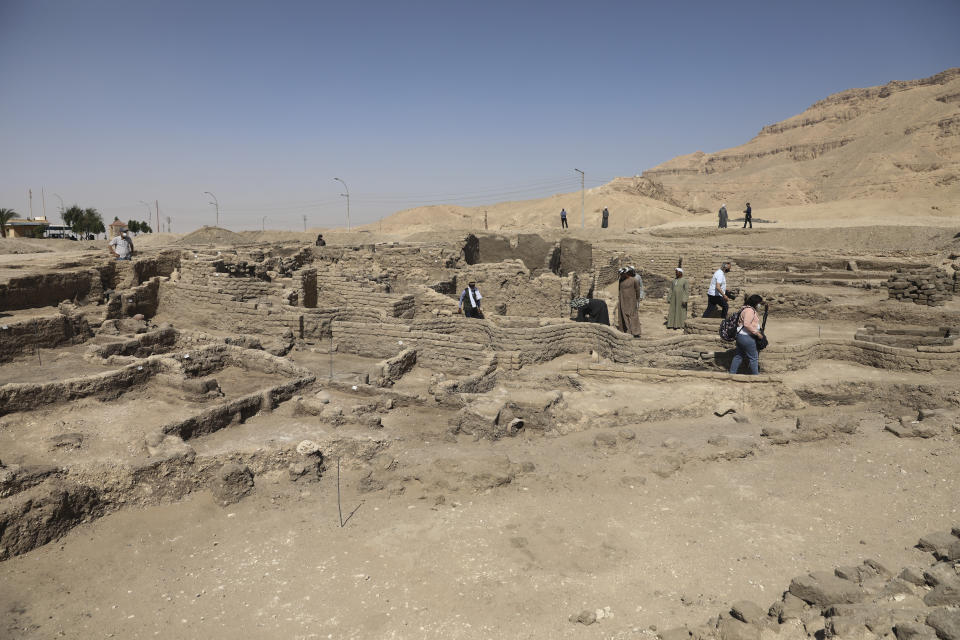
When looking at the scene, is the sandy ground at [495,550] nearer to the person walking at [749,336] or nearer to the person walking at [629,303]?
the person walking at [749,336]

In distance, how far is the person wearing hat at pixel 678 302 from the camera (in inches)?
503

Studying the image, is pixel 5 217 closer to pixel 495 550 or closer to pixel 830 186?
pixel 495 550

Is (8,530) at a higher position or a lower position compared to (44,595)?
higher

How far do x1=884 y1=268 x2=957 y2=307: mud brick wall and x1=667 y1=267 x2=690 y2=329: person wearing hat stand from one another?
6.45m

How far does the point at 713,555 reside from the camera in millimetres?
5121

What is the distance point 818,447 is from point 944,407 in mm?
2766

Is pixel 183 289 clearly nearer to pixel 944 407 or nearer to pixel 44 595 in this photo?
pixel 44 595

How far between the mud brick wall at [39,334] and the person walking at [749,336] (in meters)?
12.4

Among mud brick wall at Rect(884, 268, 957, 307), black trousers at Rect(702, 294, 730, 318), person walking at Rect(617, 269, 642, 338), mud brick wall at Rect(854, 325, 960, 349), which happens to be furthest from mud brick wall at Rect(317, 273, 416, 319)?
mud brick wall at Rect(884, 268, 957, 307)

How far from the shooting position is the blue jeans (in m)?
9.38

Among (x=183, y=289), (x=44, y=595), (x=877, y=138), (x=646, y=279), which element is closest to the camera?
(x=44, y=595)

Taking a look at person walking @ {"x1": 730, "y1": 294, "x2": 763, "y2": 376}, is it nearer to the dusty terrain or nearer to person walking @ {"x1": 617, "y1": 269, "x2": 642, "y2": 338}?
the dusty terrain

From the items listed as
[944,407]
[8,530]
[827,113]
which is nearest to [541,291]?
[944,407]

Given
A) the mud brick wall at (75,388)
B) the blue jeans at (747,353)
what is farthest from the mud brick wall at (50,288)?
the blue jeans at (747,353)
